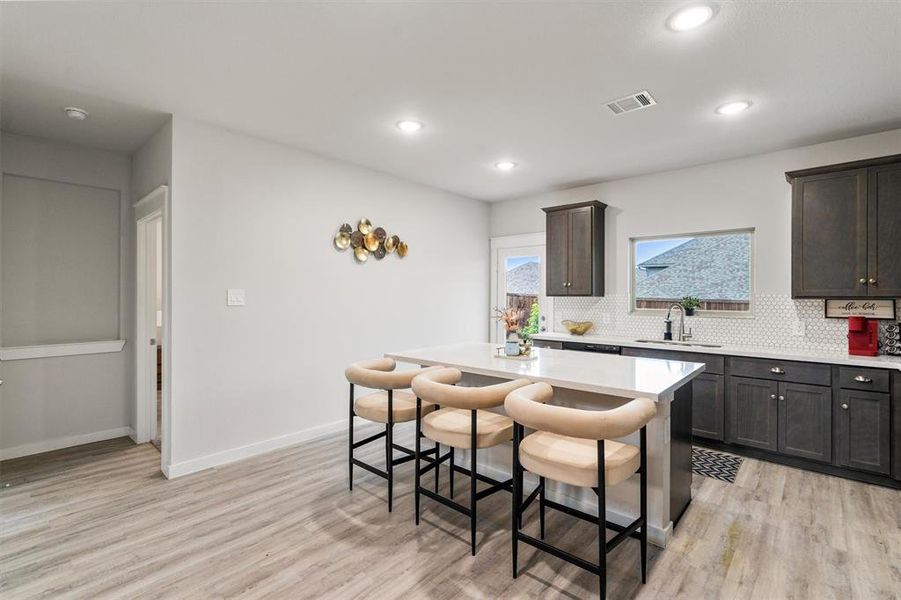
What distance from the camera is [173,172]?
10.7 ft

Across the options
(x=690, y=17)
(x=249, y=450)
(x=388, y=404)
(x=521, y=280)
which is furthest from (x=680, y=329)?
(x=249, y=450)

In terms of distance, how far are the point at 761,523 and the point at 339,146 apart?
14.0 feet

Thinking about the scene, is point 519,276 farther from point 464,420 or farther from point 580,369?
point 464,420

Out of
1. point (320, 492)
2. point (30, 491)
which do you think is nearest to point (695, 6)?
point (320, 492)

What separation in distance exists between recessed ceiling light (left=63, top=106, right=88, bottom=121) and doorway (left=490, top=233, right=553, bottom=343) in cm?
456

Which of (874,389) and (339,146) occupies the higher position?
(339,146)

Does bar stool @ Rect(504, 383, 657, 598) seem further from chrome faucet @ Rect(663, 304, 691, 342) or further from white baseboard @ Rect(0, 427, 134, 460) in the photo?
white baseboard @ Rect(0, 427, 134, 460)

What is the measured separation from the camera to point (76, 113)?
319 cm

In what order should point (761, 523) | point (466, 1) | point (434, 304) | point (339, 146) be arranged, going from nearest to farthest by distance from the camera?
point (466, 1) → point (761, 523) → point (339, 146) → point (434, 304)

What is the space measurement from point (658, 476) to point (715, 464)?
1667 mm

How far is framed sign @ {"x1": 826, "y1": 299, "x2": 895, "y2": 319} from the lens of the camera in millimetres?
3488

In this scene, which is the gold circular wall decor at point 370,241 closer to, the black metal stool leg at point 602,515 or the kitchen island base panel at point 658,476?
the kitchen island base panel at point 658,476

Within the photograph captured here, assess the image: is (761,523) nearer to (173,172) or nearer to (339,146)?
(339,146)

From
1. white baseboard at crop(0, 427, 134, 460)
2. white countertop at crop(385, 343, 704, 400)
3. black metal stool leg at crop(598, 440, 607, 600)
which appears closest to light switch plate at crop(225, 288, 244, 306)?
white countertop at crop(385, 343, 704, 400)
